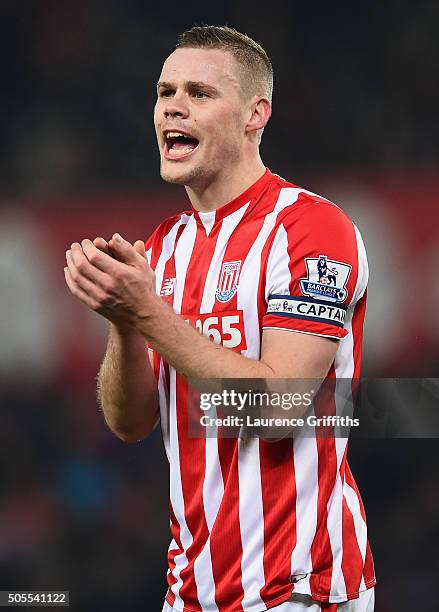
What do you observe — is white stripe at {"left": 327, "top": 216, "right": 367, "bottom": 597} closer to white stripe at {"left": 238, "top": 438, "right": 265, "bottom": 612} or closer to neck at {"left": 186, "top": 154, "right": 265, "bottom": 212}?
white stripe at {"left": 238, "top": 438, "right": 265, "bottom": 612}

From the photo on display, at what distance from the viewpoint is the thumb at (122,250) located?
1.66 metres

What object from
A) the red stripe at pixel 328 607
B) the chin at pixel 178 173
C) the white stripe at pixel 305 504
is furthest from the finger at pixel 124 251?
the red stripe at pixel 328 607

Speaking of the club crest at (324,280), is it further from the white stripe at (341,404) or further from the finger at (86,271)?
the finger at (86,271)

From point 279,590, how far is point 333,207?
810 mm

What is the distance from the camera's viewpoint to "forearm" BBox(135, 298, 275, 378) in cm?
170

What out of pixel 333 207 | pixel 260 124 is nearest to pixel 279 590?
pixel 333 207

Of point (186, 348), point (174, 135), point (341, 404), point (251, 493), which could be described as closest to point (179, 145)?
point (174, 135)

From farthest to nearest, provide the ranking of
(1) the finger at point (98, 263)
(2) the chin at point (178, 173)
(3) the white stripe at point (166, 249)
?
(3) the white stripe at point (166, 249) → (2) the chin at point (178, 173) → (1) the finger at point (98, 263)

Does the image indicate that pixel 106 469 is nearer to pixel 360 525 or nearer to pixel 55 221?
pixel 55 221

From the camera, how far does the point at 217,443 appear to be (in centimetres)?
193

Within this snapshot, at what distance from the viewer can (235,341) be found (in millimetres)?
1910

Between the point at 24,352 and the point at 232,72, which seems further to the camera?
the point at 24,352

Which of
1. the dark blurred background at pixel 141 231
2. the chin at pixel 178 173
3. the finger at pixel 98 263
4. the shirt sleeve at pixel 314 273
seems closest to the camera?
the finger at pixel 98 263

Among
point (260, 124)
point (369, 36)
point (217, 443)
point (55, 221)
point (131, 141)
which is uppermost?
point (369, 36)
